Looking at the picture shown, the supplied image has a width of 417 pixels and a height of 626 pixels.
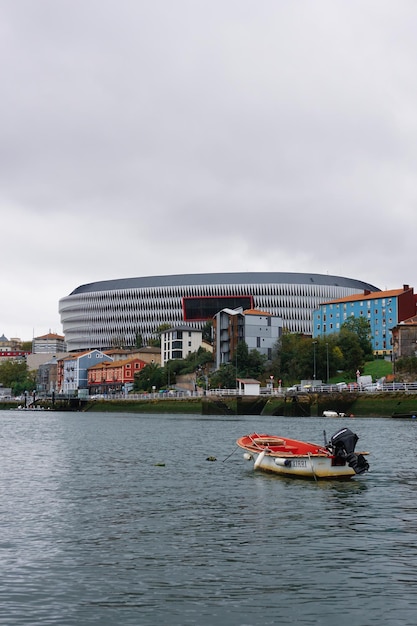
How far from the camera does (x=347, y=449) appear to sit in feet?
144

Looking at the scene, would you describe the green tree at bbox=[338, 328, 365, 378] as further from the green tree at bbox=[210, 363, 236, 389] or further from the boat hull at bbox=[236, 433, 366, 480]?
the boat hull at bbox=[236, 433, 366, 480]

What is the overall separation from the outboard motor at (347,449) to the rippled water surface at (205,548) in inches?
34.0

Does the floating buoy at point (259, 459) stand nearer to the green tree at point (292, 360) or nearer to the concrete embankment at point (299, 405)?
the concrete embankment at point (299, 405)

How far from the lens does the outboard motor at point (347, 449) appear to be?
43469 millimetres

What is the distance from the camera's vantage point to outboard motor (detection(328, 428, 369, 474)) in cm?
4347

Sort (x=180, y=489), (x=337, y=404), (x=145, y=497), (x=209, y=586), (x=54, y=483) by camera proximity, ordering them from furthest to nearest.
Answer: (x=337, y=404)
(x=54, y=483)
(x=180, y=489)
(x=145, y=497)
(x=209, y=586)

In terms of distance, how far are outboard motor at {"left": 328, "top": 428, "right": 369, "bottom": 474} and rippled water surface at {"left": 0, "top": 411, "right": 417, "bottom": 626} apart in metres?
0.86

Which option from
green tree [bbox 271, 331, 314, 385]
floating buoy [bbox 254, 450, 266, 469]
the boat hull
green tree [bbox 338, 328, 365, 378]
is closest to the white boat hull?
the boat hull

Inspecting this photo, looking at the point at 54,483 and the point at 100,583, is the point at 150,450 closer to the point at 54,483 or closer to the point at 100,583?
the point at 54,483

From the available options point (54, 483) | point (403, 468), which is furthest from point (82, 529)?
point (403, 468)

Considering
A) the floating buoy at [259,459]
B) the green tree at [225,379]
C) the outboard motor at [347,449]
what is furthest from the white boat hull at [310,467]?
the green tree at [225,379]

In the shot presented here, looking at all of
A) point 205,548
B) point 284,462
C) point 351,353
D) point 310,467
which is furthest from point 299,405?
point 205,548

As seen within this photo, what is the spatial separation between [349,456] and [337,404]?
284 ft

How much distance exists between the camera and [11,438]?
89188mm
